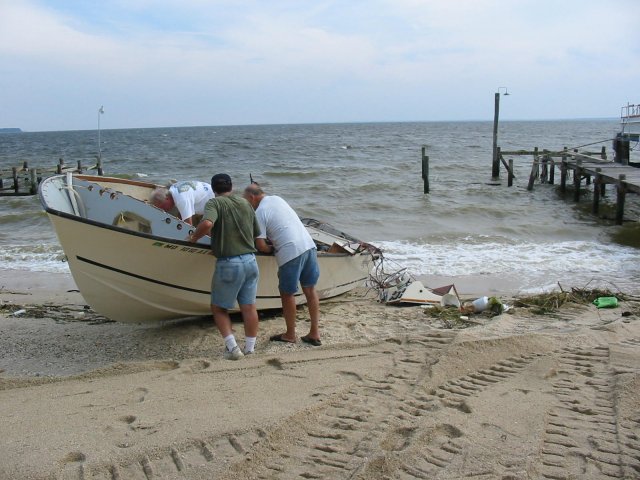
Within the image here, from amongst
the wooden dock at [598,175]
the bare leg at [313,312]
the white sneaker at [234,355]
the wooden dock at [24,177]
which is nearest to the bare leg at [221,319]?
the white sneaker at [234,355]

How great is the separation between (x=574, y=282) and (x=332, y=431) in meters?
7.26

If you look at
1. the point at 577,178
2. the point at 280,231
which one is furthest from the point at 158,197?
the point at 577,178

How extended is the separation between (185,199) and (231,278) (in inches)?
77.1

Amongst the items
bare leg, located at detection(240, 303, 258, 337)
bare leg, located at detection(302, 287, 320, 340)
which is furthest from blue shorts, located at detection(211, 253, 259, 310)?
bare leg, located at detection(302, 287, 320, 340)

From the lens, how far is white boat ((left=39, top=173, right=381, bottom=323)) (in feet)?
19.8

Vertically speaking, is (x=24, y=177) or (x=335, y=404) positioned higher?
(x=24, y=177)

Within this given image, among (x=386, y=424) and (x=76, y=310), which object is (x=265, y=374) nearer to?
(x=386, y=424)

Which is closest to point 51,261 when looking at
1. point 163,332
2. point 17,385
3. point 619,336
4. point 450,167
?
point 163,332

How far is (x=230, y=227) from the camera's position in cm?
552

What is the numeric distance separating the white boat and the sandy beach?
0.43 meters

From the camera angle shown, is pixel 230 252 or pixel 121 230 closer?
pixel 230 252

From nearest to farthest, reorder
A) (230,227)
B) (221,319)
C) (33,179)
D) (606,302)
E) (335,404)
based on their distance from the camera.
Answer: (335,404) → (230,227) → (221,319) → (606,302) → (33,179)

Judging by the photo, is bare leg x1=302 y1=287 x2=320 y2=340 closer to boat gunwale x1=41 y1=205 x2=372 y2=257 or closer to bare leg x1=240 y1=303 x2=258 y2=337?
bare leg x1=240 y1=303 x2=258 y2=337

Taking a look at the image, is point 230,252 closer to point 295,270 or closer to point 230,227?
point 230,227
